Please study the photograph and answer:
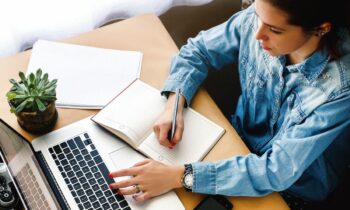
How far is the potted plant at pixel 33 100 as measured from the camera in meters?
0.90

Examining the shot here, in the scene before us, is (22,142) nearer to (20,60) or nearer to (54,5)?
(20,60)

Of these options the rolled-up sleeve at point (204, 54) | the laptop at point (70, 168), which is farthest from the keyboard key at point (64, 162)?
the rolled-up sleeve at point (204, 54)

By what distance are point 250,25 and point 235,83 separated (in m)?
0.80

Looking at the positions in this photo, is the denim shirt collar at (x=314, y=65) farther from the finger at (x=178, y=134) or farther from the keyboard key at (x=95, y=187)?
the keyboard key at (x=95, y=187)

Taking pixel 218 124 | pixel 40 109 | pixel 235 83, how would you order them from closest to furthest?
pixel 40 109 → pixel 218 124 → pixel 235 83

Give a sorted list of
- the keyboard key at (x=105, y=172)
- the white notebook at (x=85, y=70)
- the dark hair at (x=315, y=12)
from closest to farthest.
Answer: the dark hair at (x=315, y=12), the keyboard key at (x=105, y=172), the white notebook at (x=85, y=70)

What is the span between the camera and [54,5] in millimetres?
1181

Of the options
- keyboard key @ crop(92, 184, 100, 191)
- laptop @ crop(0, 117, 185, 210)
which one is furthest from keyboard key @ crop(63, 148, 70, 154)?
keyboard key @ crop(92, 184, 100, 191)

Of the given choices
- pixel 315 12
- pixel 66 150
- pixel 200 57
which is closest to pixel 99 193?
pixel 66 150

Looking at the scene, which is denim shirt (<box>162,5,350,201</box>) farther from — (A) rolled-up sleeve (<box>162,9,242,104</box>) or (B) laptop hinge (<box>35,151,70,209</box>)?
(B) laptop hinge (<box>35,151,70,209</box>)

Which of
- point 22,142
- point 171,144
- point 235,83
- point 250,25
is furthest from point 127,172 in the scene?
point 235,83

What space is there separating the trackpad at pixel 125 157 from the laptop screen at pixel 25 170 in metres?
0.15

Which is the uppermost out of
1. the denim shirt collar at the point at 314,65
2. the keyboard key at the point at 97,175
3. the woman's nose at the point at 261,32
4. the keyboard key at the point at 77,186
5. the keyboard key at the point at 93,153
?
the woman's nose at the point at 261,32

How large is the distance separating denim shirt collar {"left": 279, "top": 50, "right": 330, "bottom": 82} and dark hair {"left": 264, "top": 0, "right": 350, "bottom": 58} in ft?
0.19
